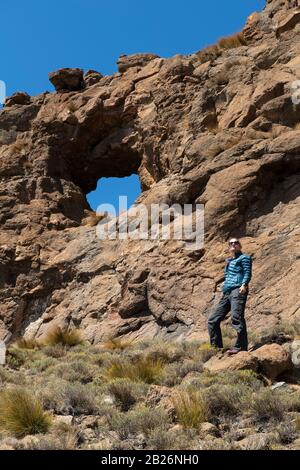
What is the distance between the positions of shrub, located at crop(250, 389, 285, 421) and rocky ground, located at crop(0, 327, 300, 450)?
0.01 m

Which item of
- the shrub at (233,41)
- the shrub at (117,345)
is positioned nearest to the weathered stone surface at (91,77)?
the shrub at (233,41)

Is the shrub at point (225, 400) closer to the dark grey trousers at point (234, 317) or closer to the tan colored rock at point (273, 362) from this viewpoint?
the tan colored rock at point (273, 362)

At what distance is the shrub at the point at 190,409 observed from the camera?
5.81 m

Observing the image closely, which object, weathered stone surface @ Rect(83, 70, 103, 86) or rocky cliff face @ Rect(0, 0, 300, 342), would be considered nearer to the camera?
rocky cliff face @ Rect(0, 0, 300, 342)

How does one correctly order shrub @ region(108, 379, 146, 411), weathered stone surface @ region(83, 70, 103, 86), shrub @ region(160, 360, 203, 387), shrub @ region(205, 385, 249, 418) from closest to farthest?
shrub @ region(205, 385, 249, 418), shrub @ region(108, 379, 146, 411), shrub @ region(160, 360, 203, 387), weathered stone surface @ region(83, 70, 103, 86)

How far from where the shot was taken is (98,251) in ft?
57.2

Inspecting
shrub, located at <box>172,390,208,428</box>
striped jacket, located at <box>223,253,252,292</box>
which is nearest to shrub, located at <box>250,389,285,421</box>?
shrub, located at <box>172,390,208,428</box>

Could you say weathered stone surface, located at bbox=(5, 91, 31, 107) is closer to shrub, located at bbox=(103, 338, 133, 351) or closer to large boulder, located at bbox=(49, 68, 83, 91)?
large boulder, located at bbox=(49, 68, 83, 91)

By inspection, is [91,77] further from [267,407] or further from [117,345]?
[267,407]

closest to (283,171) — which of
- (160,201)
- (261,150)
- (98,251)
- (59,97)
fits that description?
(261,150)

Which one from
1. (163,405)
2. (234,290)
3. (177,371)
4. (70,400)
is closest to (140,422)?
(163,405)

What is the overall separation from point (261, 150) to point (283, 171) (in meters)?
0.80

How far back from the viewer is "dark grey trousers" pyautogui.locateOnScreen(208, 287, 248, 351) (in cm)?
876

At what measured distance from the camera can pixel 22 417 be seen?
6.02m
